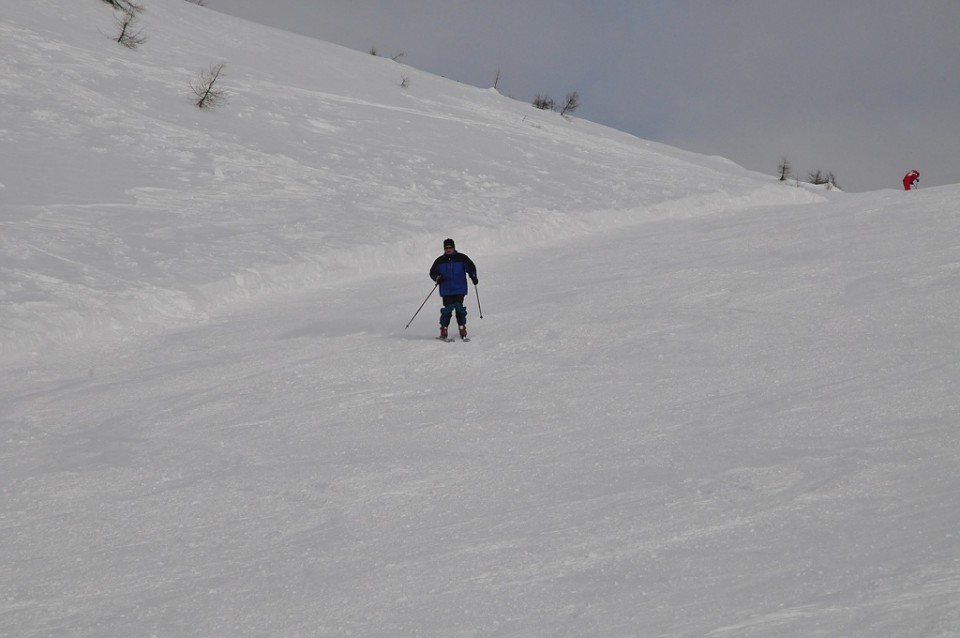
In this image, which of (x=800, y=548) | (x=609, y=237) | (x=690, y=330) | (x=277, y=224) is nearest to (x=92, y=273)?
(x=277, y=224)

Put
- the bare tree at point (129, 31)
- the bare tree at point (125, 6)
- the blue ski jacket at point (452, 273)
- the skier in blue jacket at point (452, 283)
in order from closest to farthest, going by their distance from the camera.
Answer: the skier in blue jacket at point (452, 283), the blue ski jacket at point (452, 273), the bare tree at point (129, 31), the bare tree at point (125, 6)

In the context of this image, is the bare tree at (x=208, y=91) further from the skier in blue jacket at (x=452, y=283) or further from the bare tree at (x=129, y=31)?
the skier in blue jacket at (x=452, y=283)

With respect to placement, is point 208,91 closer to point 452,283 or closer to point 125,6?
point 125,6

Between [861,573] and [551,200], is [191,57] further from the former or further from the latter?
[861,573]

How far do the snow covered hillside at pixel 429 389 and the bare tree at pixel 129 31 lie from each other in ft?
4.92

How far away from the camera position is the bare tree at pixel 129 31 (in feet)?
73.6

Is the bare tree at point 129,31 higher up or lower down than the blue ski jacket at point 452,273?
higher up

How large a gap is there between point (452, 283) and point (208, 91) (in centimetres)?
1138

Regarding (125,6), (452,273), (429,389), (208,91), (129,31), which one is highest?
(125,6)

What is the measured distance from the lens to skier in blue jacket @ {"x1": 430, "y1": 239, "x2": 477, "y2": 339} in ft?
36.9

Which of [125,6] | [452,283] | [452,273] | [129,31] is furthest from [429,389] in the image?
[125,6]

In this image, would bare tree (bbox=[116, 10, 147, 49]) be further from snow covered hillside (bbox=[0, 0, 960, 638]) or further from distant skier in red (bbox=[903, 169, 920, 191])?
distant skier in red (bbox=[903, 169, 920, 191])

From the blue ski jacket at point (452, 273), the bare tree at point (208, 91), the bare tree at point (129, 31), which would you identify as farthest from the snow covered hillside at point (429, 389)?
the bare tree at point (129, 31)

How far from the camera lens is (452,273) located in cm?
1146
